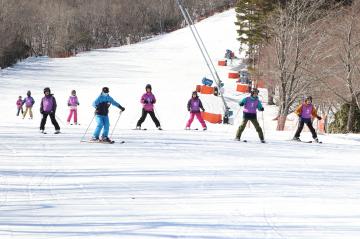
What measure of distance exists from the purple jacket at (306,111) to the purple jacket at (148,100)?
15.3 feet

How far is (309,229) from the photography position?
6832 mm

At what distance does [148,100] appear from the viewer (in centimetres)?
1848

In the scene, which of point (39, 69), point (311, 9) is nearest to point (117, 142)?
point (311, 9)

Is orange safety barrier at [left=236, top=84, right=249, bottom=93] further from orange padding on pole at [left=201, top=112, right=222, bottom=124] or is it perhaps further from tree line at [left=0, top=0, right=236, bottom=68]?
tree line at [left=0, top=0, right=236, bottom=68]

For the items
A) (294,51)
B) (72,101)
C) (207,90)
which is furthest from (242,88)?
(72,101)

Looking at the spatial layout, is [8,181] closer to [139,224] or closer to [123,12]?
[139,224]

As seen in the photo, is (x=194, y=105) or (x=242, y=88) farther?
(x=242, y=88)

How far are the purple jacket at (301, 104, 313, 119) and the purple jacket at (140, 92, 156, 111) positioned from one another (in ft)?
15.3

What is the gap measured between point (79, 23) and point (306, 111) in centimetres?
8693

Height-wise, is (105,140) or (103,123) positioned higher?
(103,123)

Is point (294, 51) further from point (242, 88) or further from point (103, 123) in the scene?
point (103, 123)

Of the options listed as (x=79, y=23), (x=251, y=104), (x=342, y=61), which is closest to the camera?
(x=251, y=104)

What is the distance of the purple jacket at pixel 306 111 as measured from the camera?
17.3 metres

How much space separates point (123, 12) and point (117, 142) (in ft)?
317
